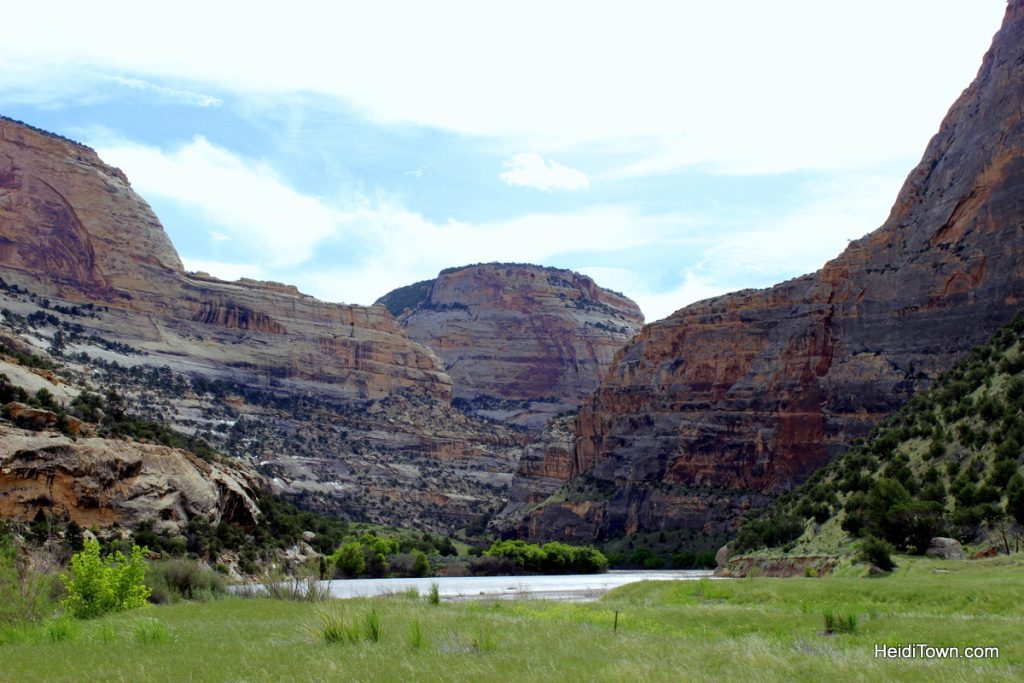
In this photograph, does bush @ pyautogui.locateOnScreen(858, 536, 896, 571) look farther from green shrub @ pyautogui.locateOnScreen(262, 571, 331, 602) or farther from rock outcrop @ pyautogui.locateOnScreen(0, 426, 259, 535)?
rock outcrop @ pyautogui.locateOnScreen(0, 426, 259, 535)

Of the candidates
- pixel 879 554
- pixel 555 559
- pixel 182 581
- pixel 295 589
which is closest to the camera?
pixel 295 589

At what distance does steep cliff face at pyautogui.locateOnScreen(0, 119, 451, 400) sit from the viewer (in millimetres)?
115125

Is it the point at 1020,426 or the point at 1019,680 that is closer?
the point at 1019,680

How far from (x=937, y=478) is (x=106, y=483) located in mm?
34751

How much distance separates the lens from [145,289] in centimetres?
12131

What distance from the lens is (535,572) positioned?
81.8m

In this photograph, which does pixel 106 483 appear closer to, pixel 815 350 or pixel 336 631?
pixel 336 631

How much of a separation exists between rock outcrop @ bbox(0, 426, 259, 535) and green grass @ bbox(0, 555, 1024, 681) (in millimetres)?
10593

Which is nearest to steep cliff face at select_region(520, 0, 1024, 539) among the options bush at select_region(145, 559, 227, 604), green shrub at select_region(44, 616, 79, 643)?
bush at select_region(145, 559, 227, 604)

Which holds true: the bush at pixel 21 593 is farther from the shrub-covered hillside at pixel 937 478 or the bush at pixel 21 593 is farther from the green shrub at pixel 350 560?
the green shrub at pixel 350 560

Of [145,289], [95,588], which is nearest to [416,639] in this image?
[95,588]

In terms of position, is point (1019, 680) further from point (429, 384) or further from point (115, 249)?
point (429, 384)

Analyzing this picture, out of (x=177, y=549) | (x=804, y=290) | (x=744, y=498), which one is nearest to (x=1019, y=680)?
(x=177, y=549)

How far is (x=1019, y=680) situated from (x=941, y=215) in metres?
68.7
